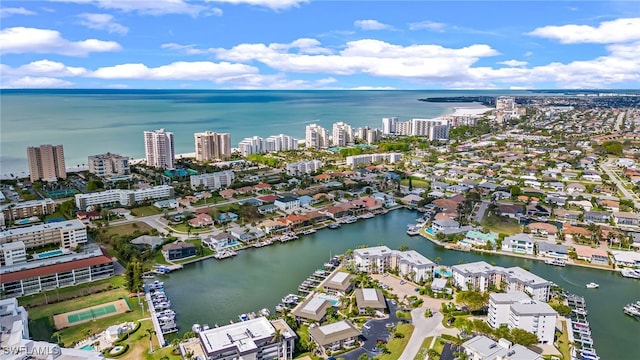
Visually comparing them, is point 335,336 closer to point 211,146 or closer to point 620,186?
point 620,186

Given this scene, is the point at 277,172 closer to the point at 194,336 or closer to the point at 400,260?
the point at 400,260

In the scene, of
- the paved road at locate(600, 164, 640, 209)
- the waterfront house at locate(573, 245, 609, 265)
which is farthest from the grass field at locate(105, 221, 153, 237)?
the paved road at locate(600, 164, 640, 209)

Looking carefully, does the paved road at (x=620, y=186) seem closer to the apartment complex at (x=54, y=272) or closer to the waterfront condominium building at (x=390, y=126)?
the waterfront condominium building at (x=390, y=126)

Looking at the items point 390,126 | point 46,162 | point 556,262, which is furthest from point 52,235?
point 390,126

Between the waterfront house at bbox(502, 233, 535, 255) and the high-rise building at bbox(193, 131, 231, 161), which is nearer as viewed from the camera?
the waterfront house at bbox(502, 233, 535, 255)

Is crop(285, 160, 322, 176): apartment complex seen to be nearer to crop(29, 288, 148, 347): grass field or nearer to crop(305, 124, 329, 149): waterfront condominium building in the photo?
crop(305, 124, 329, 149): waterfront condominium building

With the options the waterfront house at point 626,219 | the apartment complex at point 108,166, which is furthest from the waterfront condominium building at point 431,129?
the apartment complex at point 108,166
